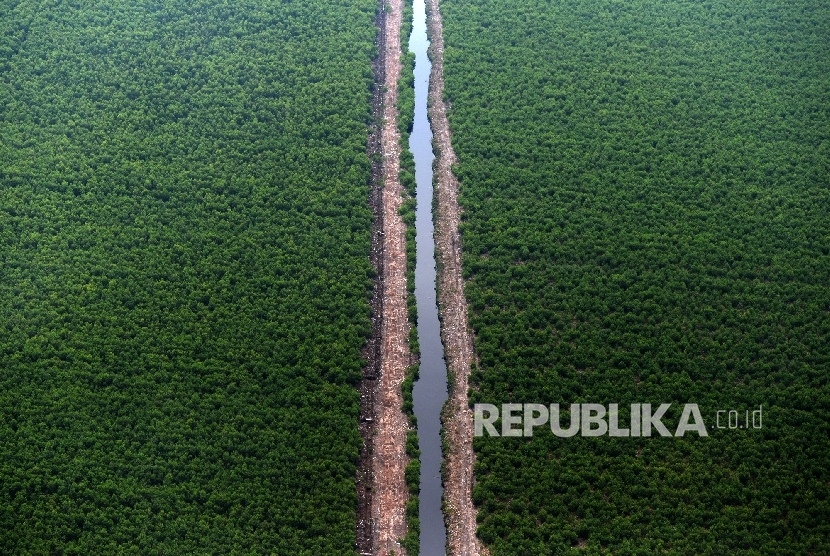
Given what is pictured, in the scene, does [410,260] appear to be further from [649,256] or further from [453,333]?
[649,256]

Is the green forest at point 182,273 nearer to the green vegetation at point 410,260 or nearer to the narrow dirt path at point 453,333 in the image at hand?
the green vegetation at point 410,260

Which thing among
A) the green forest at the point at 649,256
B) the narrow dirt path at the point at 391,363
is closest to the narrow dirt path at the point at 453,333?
the green forest at the point at 649,256

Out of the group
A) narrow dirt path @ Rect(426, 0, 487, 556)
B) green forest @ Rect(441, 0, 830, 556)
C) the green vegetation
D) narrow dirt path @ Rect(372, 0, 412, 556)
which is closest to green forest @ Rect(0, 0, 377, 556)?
narrow dirt path @ Rect(372, 0, 412, 556)

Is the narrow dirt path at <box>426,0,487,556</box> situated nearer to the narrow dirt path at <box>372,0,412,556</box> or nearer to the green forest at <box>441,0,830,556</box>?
the green forest at <box>441,0,830,556</box>

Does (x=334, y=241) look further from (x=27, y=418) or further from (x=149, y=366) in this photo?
(x=27, y=418)

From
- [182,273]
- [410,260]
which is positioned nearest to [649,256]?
[410,260]

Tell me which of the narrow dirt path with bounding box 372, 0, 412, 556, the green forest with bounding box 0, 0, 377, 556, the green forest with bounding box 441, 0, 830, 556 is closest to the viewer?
the green forest with bounding box 0, 0, 377, 556

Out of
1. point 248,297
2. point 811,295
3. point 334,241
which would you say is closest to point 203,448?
point 248,297
